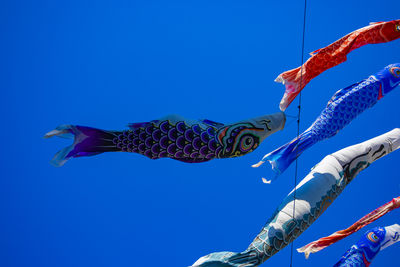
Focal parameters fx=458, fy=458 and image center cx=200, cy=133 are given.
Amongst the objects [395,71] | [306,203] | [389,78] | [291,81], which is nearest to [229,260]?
[306,203]

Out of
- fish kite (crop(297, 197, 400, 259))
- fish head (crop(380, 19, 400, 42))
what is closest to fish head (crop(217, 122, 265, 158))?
fish kite (crop(297, 197, 400, 259))

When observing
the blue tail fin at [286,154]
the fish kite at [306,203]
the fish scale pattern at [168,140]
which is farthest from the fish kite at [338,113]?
the fish scale pattern at [168,140]

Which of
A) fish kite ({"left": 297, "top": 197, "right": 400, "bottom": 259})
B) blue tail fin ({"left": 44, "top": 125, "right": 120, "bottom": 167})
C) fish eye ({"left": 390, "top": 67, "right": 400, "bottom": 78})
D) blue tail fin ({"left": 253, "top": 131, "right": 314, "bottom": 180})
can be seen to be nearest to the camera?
blue tail fin ({"left": 44, "top": 125, "right": 120, "bottom": 167})

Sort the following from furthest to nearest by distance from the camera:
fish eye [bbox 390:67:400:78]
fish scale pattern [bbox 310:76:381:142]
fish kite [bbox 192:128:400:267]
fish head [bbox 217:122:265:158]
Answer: fish eye [bbox 390:67:400:78] → fish scale pattern [bbox 310:76:381:142] → fish kite [bbox 192:128:400:267] → fish head [bbox 217:122:265:158]

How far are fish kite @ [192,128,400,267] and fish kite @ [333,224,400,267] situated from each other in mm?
481

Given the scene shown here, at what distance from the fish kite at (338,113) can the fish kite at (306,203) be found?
206 mm

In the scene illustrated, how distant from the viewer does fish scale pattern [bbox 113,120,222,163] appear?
2.56 metres

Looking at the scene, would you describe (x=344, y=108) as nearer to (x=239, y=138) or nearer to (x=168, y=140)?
(x=239, y=138)

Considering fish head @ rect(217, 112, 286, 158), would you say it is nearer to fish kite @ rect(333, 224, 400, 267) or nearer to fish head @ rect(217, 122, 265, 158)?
fish head @ rect(217, 122, 265, 158)

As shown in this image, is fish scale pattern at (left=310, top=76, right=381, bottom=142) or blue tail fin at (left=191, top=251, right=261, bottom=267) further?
fish scale pattern at (left=310, top=76, right=381, bottom=142)

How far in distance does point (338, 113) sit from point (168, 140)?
142cm

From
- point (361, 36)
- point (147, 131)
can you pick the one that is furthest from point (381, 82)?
point (147, 131)

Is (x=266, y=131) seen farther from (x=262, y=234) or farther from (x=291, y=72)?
(x=291, y=72)

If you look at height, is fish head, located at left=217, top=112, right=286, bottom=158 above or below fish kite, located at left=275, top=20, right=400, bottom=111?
below
